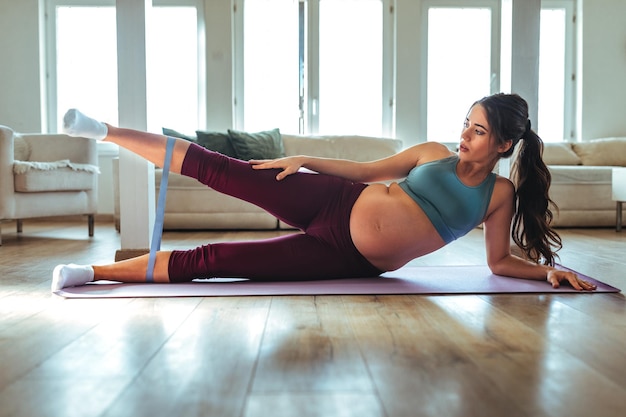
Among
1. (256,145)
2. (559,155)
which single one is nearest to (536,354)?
(256,145)

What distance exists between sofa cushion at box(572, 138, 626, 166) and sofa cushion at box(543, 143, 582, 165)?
0.09 metres

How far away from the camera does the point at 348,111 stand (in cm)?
642

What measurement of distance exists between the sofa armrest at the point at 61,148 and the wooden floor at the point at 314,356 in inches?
112

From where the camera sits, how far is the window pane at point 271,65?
20.5 ft

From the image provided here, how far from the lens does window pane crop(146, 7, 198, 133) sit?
20.3ft

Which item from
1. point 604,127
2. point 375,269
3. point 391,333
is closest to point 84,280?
point 375,269

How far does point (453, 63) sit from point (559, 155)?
157 cm

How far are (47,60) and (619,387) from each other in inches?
254

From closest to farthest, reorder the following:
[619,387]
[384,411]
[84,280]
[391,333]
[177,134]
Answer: [384,411] → [619,387] → [391,333] → [84,280] → [177,134]

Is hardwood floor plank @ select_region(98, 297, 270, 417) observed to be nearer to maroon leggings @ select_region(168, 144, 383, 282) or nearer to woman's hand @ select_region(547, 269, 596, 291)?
maroon leggings @ select_region(168, 144, 383, 282)

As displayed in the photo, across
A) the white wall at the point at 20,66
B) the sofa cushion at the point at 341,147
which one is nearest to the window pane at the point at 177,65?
the white wall at the point at 20,66

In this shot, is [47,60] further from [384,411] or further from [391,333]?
[384,411]

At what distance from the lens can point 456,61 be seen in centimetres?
645

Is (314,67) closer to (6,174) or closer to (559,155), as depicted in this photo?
(559,155)
